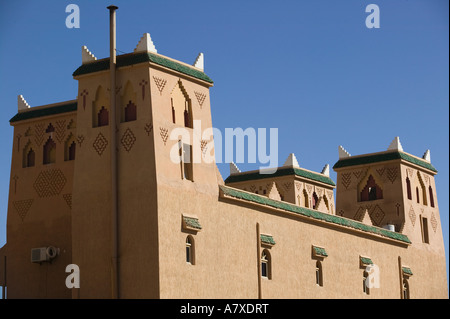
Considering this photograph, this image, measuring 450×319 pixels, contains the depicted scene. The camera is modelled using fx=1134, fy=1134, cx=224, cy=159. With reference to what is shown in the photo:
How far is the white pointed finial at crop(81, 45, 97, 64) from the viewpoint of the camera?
33031 millimetres

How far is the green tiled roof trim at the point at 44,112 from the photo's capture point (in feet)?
117

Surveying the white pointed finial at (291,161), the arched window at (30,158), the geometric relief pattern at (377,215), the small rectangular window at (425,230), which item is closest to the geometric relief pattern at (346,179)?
the geometric relief pattern at (377,215)

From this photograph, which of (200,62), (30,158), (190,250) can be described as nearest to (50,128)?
(30,158)

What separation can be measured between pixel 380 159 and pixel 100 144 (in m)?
16.3

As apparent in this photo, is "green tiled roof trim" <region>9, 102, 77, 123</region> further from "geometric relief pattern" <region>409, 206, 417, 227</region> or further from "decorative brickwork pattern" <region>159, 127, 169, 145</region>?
"geometric relief pattern" <region>409, 206, 417, 227</region>

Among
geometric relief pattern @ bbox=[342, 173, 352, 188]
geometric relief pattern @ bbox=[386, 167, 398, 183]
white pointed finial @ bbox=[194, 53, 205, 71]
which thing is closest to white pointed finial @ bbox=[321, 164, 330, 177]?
geometric relief pattern @ bbox=[342, 173, 352, 188]

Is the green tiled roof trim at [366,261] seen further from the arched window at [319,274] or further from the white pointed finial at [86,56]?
the white pointed finial at [86,56]

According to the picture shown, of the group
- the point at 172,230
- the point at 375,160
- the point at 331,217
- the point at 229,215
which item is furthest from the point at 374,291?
the point at 172,230

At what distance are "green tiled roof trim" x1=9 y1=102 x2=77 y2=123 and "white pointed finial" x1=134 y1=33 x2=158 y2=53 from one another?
A: 4.06 m

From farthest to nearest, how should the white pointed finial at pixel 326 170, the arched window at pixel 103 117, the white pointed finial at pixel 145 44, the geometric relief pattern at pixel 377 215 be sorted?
the white pointed finial at pixel 326 170 → the geometric relief pattern at pixel 377 215 → the arched window at pixel 103 117 → the white pointed finial at pixel 145 44

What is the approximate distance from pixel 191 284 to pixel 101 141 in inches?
188

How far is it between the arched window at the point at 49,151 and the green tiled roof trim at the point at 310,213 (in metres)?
5.60

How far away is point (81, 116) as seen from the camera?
32.8m
